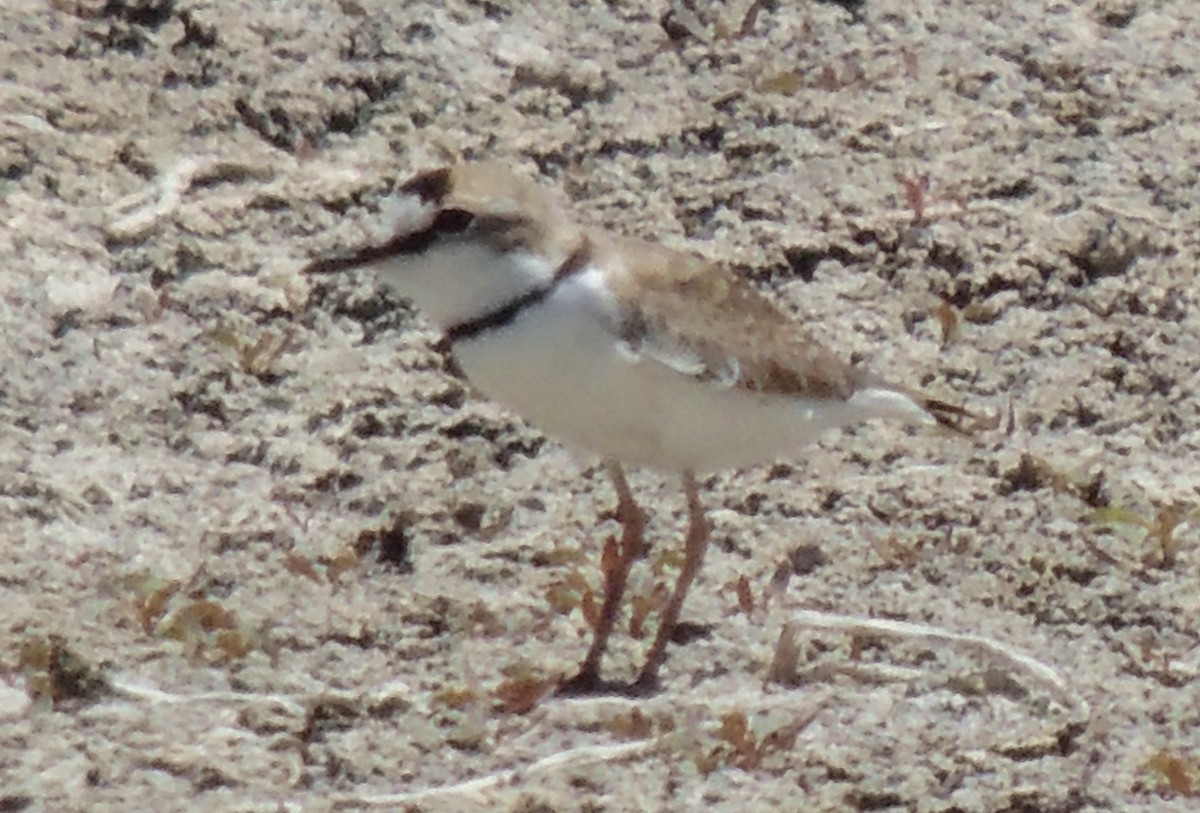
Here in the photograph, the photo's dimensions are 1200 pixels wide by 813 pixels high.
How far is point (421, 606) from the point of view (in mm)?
3754

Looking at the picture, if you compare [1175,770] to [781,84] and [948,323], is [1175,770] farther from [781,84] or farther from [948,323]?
[781,84]

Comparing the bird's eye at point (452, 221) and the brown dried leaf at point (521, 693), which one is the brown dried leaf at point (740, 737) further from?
the bird's eye at point (452, 221)

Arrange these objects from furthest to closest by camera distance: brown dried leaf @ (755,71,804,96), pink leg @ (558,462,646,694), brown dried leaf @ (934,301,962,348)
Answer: brown dried leaf @ (755,71,804,96) < brown dried leaf @ (934,301,962,348) < pink leg @ (558,462,646,694)

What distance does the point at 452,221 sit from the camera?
11.0 ft

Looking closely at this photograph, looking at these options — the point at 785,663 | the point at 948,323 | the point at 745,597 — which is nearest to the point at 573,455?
the point at 745,597

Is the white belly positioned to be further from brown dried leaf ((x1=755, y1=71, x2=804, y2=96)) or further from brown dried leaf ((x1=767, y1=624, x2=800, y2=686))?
brown dried leaf ((x1=755, y1=71, x2=804, y2=96))

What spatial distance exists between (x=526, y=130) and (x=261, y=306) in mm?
996

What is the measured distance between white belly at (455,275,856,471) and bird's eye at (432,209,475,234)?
0.62 ft

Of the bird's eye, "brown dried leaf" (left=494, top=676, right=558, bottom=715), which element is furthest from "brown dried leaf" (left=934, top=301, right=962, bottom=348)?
the bird's eye

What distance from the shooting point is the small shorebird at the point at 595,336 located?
3328mm

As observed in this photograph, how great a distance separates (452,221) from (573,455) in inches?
Answer: 40.7

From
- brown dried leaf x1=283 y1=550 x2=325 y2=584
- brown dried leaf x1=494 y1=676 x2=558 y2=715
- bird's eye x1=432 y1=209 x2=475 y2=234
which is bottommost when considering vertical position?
brown dried leaf x1=283 y1=550 x2=325 y2=584

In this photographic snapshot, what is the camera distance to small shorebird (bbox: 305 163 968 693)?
3328 millimetres

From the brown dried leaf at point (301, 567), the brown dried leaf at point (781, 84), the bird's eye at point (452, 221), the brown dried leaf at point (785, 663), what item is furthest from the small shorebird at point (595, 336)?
the brown dried leaf at point (781, 84)
